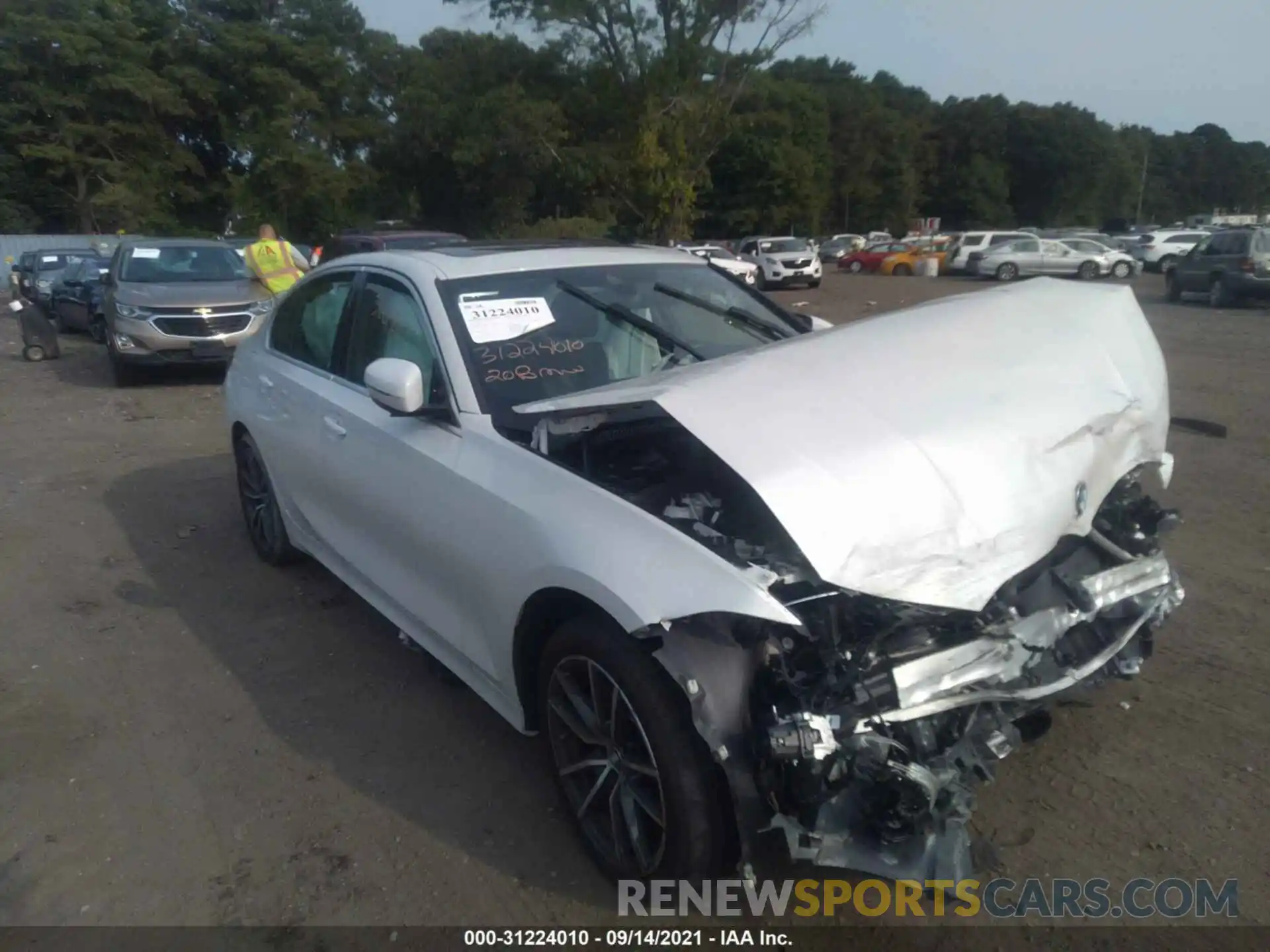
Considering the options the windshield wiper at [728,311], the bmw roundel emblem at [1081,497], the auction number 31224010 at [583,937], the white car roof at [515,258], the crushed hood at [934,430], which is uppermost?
the white car roof at [515,258]

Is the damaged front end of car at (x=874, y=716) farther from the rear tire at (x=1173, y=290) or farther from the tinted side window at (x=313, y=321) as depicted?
the rear tire at (x=1173, y=290)

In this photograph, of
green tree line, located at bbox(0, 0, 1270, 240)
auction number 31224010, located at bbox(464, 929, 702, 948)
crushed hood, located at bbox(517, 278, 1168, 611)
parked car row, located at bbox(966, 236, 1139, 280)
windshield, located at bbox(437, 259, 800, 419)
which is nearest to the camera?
crushed hood, located at bbox(517, 278, 1168, 611)

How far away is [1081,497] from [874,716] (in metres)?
1.07

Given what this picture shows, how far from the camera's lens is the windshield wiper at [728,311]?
174 inches

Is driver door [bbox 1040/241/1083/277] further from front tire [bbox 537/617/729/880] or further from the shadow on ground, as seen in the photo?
front tire [bbox 537/617/729/880]

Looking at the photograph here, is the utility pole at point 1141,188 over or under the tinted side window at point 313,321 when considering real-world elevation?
Answer: over

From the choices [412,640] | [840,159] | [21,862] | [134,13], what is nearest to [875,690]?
[412,640]

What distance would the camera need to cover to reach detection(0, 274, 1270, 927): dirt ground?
3035 mm

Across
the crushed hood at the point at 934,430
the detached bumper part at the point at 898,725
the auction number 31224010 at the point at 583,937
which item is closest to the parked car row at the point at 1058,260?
the crushed hood at the point at 934,430

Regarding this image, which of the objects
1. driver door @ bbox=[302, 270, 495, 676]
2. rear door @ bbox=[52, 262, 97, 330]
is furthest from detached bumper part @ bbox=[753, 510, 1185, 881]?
rear door @ bbox=[52, 262, 97, 330]

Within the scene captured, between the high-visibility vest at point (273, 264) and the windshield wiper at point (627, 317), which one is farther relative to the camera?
the high-visibility vest at point (273, 264)

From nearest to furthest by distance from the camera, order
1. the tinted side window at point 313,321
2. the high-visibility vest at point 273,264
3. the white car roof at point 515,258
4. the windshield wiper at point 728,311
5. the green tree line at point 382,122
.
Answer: the white car roof at point 515,258 → the windshield wiper at point 728,311 → the tinted side window at point 313,321 → the high-visibility vest at point 273,264 → the green tree line at point 382,122

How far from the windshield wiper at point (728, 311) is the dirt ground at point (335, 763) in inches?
77.0

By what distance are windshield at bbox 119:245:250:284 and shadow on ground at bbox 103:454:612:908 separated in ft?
25.5
